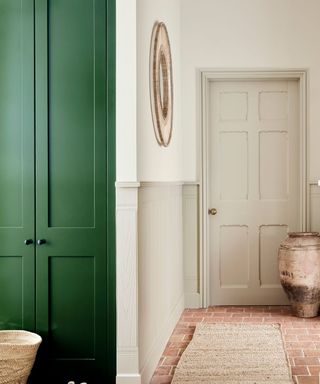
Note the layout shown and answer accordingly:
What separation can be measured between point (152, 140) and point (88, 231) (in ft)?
2.79

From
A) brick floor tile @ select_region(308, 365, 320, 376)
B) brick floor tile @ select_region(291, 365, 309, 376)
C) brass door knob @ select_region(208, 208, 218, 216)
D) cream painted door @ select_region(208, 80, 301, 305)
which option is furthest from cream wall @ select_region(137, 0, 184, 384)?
brick floor tile @ select_region(308, 365, 320, 376)

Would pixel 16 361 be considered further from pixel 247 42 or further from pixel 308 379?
pixel 247 42

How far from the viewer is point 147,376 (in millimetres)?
3287

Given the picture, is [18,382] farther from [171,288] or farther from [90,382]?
[171,288]

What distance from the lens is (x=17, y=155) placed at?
123 inches

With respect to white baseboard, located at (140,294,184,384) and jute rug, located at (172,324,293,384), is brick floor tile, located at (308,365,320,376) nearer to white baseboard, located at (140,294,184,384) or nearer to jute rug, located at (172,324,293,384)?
jute rug, located at (172,324,293,384)

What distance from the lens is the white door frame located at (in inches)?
206

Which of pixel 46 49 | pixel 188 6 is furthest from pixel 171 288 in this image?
pixel 188 6

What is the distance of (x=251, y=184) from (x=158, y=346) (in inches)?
85.3

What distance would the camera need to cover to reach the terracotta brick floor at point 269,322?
11.4 feet

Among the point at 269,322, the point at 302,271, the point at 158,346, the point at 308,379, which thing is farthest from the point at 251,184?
the point at 308,379

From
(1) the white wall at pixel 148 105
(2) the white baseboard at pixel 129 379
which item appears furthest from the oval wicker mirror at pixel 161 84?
(2) the white baseboard at pixel 129 379

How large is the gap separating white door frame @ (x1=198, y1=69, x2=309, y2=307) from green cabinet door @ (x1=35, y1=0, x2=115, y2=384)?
230cm

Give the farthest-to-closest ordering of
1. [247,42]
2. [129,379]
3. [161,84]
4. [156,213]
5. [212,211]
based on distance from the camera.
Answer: [212,211], [247,42], [161,84], [156,213], [129,379]
